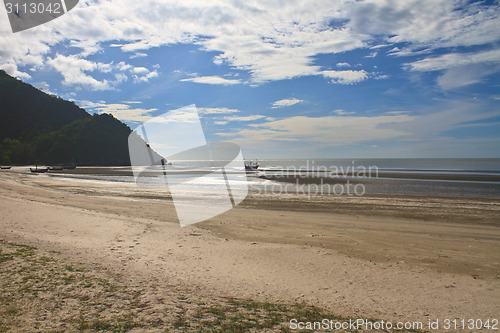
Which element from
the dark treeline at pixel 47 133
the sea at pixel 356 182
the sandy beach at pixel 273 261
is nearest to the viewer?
the sandy beach at pixel 273 261

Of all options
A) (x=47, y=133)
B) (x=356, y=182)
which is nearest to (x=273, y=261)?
(x=356, y=182)

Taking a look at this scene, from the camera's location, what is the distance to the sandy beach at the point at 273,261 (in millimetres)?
5312

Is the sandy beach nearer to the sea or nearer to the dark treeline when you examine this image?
the sea

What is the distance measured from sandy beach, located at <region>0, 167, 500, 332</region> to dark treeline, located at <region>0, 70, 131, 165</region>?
468 ft

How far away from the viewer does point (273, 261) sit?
26.5 ft

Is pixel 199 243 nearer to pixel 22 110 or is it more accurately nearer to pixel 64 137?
pixel 64 137

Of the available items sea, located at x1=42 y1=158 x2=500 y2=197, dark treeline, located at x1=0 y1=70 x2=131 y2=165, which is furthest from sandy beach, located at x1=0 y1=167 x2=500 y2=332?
dark treeline, located at x1=0 y1=70 x2=131 y2=165

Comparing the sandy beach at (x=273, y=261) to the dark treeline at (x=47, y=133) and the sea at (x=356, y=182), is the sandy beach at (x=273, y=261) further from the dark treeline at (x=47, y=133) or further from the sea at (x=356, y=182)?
the dark treeline at (x=47, y=133)

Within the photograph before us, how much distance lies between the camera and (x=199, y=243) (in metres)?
9.68

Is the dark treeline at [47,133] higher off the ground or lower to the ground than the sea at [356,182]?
higher

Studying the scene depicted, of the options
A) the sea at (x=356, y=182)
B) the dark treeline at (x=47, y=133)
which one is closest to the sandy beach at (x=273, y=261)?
the sea at (x=356, y=182)

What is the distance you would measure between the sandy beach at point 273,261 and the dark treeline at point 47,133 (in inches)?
5613

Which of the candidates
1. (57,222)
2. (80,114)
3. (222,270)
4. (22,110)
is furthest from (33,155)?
(222,270)

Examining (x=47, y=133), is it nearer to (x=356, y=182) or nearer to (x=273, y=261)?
(x=356, y=182)
